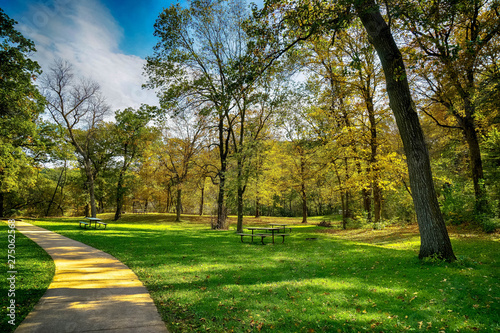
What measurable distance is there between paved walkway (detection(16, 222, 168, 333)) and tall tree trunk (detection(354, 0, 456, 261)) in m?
6.79

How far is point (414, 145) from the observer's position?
6.92 m

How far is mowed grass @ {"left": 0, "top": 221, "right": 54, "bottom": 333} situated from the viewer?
150 inches

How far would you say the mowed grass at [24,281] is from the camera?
381 cm

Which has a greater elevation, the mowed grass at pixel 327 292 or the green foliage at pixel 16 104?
the green foliage at pixel 16 104

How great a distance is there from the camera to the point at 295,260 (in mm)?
8234

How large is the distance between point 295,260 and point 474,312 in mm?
4918

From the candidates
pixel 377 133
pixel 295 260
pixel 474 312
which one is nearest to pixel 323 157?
pixel 377 133

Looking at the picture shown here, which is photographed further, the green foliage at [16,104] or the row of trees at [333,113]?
the green foliage at [16,104]

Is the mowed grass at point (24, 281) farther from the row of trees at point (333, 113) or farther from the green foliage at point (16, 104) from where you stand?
the green foliage at point (16, 104)

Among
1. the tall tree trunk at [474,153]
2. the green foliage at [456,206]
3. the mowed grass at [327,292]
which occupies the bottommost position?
the mowed grass at [327,292]

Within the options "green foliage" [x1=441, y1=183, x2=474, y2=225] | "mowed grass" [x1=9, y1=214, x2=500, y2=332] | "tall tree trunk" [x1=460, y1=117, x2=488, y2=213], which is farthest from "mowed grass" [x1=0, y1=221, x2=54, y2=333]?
"tall tree trunk" [x1=460, y1=117, x2=488, y2=213]

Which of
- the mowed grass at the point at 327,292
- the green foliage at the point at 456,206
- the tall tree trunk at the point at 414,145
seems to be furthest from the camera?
the green foliage at the point at 456,206

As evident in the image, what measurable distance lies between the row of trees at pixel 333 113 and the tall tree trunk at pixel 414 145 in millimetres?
28

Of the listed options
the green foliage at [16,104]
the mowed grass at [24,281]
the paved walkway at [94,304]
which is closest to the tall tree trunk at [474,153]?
the paved walkway at [94,304]
